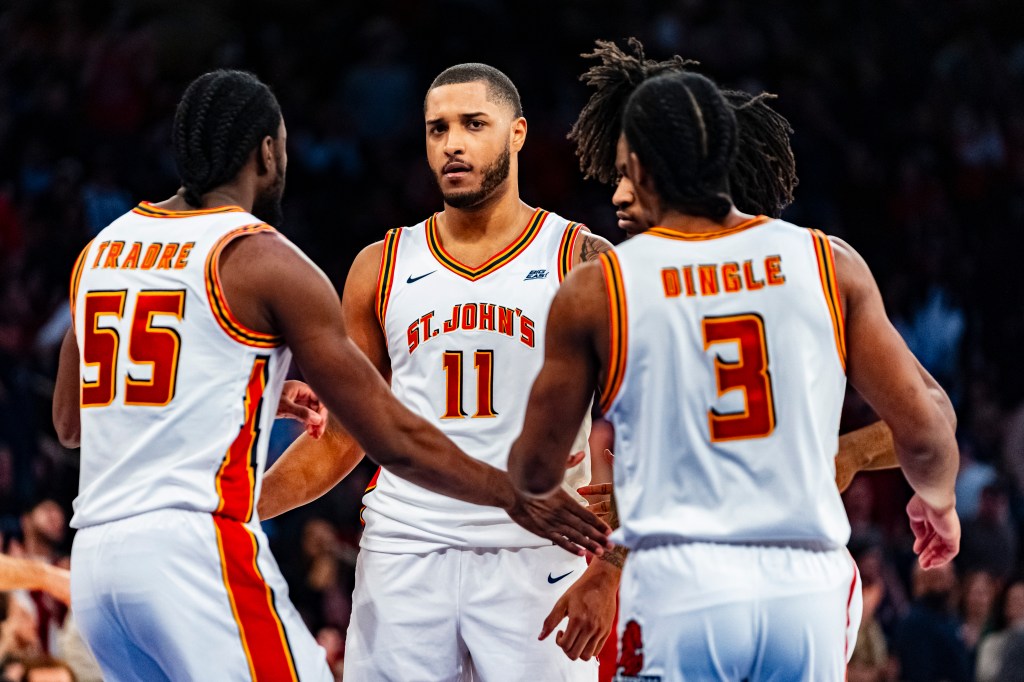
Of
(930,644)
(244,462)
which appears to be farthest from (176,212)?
(930,644)

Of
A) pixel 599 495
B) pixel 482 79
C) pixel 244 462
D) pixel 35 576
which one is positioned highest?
pixel 482 79

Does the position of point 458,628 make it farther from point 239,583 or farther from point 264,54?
point 264,54

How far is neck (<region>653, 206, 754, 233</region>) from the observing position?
11.1 ft

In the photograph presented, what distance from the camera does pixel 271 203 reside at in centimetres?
384

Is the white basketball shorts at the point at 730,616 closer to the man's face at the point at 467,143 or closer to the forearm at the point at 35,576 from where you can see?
the man's face at the point at 467,143

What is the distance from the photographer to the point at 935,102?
41.2ft

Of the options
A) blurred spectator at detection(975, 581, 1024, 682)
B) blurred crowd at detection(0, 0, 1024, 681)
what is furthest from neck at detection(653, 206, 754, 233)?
blurred spectator at detection(975, 581, 1024, 682)

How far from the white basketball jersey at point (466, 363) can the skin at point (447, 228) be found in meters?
0.07

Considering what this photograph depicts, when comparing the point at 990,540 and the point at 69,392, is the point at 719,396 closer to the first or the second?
the point at 69,392

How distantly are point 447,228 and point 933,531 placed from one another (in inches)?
74.3

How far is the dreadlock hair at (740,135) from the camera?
4.22 m

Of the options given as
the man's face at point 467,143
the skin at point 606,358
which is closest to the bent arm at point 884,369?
the skin at point 606,358

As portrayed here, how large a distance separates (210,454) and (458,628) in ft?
3.90

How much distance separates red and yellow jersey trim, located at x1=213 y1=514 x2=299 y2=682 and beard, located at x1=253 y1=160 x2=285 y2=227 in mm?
861
